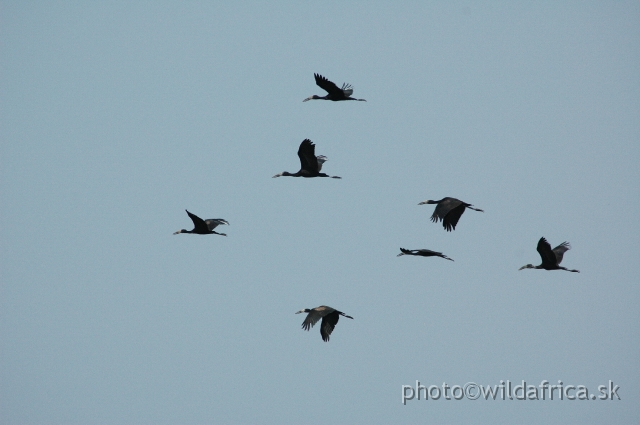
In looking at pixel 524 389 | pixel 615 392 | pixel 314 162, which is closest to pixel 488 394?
pixel 524 389

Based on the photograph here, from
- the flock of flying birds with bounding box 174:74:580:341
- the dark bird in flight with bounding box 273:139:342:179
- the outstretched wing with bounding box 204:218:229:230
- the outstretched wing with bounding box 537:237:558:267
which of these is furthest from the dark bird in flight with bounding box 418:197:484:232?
the outstretched wing with bounding box 204:218:229:230

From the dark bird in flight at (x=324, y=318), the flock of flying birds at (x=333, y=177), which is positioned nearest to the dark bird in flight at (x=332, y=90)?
the flock of flying birds at (x=333, y=177)

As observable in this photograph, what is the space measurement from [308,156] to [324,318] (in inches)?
205

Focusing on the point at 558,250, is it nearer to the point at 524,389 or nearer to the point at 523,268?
the point at 523,268

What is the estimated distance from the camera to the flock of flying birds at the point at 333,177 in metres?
38.3

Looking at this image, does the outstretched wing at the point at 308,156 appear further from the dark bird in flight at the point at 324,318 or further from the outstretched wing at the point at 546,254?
the outstretched wing at the point at 546,254

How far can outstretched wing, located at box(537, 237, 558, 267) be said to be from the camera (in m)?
38.8

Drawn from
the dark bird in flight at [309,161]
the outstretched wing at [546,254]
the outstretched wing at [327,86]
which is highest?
the outstretched wing at [327,86]

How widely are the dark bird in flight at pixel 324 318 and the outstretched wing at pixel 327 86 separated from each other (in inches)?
269

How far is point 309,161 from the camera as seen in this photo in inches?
1583

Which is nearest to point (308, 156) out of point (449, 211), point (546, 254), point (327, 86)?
point (327, 86)

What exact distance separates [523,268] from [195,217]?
10787mm

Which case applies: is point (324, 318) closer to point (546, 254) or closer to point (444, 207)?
point (444, 207)

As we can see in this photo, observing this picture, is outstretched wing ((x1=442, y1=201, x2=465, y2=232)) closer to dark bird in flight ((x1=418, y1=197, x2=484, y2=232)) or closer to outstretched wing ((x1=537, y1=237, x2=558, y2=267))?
dark bird in flight ((x1=418, y1=197, x2=484, y2=232))
